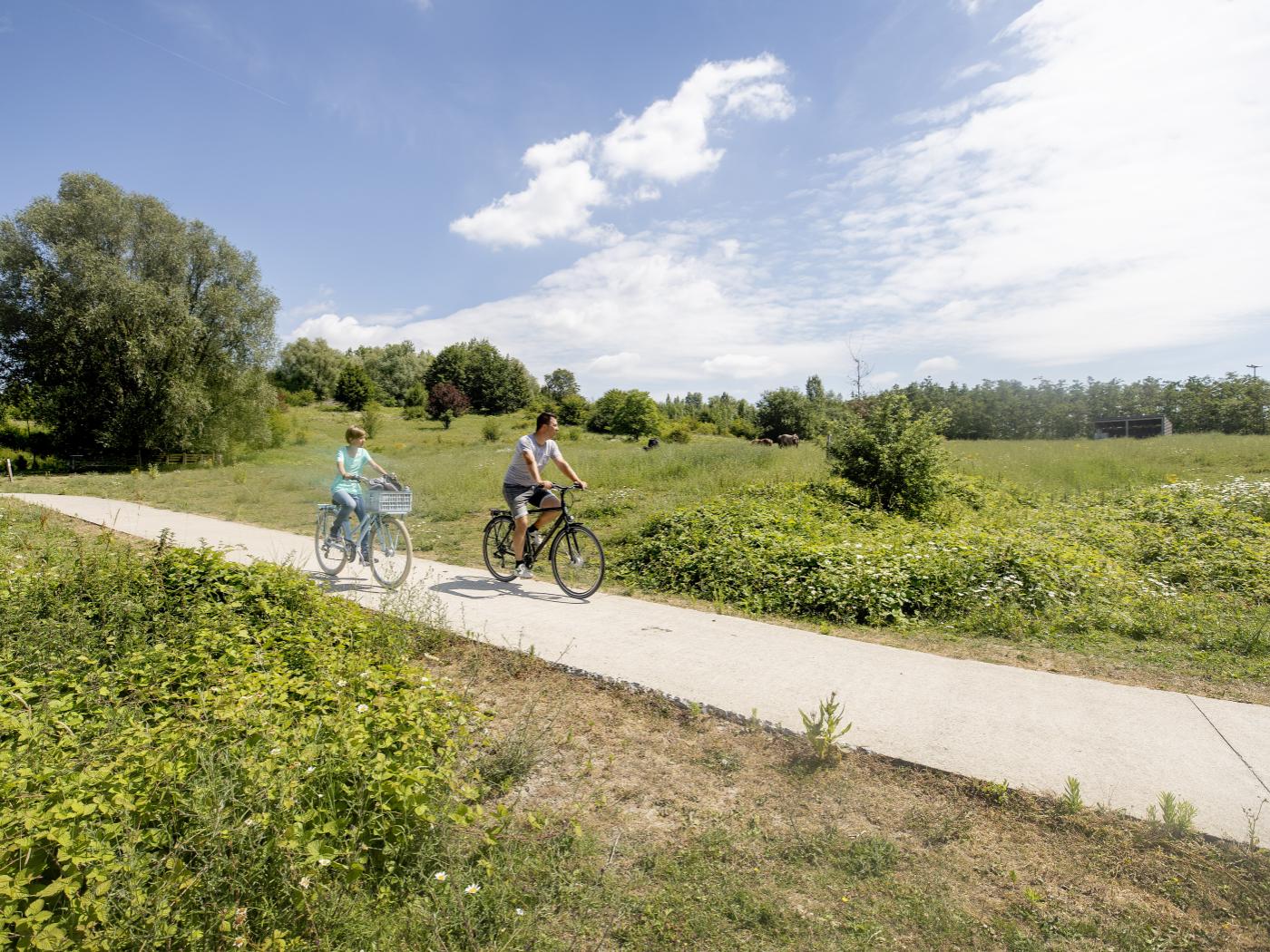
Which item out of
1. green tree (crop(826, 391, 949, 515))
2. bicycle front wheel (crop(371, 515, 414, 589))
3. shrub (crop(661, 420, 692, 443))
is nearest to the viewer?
bicycle front wheel (crop(371, 515, 414, 589))

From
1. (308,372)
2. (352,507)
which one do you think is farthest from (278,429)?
(308,372)

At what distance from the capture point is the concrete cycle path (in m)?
3.21

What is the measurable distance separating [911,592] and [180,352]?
3337 cm

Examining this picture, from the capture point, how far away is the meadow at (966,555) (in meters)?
5.59

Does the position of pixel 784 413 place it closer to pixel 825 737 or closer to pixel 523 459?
pixel 523 459

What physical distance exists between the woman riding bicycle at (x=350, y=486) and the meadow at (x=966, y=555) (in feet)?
5.87

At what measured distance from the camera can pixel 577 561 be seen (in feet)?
23.6

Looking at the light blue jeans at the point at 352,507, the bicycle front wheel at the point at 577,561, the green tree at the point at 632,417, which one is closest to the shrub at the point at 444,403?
the green tree at the point at 632,417

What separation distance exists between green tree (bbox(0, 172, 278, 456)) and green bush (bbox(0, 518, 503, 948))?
98.2 ft

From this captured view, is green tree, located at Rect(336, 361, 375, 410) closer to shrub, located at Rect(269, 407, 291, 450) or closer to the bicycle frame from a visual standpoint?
shrub, located at Rect(269, 407, 291, 450)

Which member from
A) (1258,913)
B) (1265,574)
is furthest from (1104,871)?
(1265,574)

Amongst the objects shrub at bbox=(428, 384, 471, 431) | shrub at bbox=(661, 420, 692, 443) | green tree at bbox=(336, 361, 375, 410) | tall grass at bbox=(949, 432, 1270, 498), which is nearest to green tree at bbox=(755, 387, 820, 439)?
shrub at bbox=(661, 420, 692, 443)

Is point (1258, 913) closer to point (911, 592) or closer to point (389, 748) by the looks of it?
point (389, 748)

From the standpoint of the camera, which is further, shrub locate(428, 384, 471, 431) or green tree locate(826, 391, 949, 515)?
shrub locate(428, 384, 471, 431)
